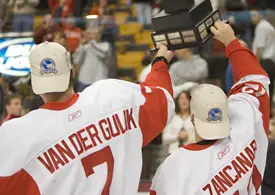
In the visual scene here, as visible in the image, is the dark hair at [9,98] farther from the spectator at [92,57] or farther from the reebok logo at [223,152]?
the reebok logo at [223,152]

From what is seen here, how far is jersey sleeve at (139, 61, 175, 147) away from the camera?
10.5 ft

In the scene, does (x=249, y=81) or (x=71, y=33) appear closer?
(x=249, y=81)

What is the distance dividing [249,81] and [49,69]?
0.96 metres

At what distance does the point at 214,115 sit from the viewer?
128 inches

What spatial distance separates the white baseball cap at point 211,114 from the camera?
3.24 m

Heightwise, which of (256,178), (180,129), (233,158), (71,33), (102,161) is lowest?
(180,129)

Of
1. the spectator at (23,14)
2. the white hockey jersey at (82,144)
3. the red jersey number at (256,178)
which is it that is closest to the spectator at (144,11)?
the spectator at (23,14)

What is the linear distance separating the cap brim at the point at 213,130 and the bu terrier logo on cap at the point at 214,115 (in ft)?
0.07

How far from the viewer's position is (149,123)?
10.6 feet

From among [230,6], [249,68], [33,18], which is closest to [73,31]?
[33,18]

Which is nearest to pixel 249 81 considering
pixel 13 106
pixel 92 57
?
pixel 13 106

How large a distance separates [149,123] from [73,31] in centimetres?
559

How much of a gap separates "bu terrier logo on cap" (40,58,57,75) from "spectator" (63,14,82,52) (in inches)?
203

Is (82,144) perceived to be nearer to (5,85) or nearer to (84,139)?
(84,139)
